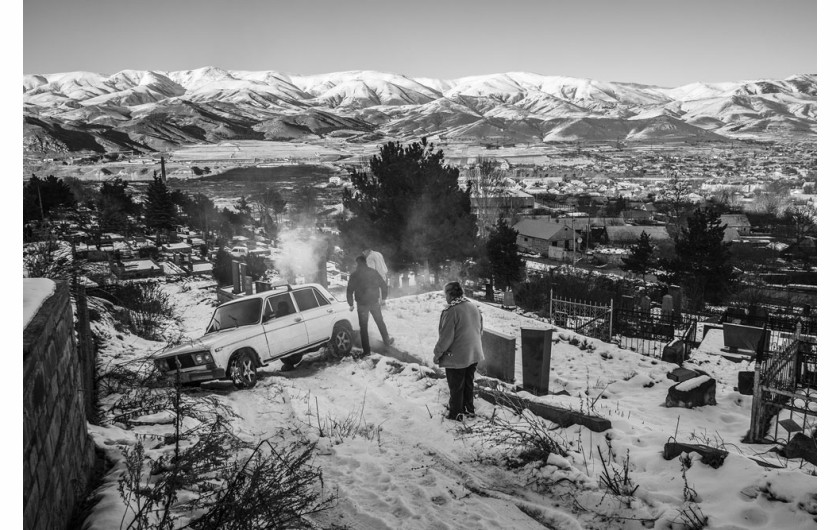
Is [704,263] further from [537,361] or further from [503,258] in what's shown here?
[537,361]

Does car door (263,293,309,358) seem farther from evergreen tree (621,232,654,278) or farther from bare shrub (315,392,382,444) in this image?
evergreen tree (621,232,654,278)

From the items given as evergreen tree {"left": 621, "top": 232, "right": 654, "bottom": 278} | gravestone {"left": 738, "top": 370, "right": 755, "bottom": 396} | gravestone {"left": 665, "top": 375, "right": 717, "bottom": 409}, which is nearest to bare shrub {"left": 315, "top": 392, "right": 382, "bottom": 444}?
Result: gravestone {"left": 665, "top": 375, "right": 717, "bottom": 409}

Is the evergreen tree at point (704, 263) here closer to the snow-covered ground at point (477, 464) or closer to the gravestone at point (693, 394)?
the gravestone at point (693, 394)

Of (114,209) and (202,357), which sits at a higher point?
(114,209)

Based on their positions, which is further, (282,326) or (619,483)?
(282,326)

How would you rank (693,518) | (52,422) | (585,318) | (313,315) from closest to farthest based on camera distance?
(52,422), (693,518), (313,315), (585,318)

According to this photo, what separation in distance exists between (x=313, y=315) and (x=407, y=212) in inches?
569

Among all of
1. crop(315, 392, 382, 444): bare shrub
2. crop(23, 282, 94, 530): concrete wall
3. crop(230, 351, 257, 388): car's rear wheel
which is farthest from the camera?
crop(230, 351, 257, 388): car's rear wheel

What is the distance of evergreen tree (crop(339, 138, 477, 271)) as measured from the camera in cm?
2222

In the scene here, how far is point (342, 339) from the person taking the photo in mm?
8523

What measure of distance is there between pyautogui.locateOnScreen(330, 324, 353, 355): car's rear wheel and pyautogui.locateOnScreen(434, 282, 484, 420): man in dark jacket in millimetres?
3499

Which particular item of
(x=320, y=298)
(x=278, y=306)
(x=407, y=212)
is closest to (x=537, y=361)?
(x=320, y=298)
